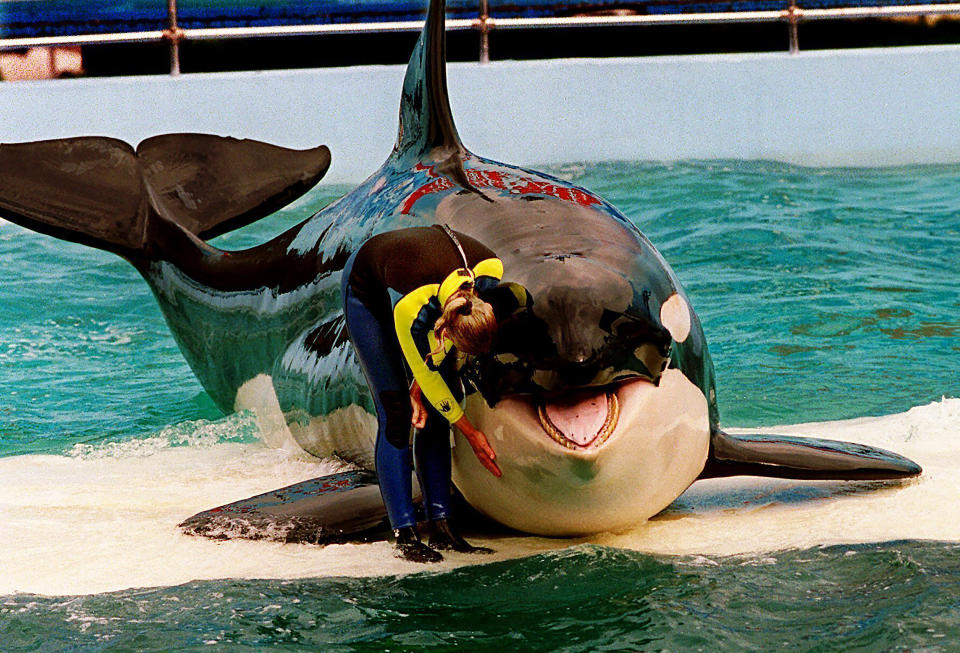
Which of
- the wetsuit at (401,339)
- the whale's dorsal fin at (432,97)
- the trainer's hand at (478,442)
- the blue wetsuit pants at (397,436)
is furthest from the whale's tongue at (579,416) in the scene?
the whale's dorsal fin at (432,97)

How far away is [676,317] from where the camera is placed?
4.52m

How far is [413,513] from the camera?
14.6ft

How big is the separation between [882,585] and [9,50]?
37.6 feet

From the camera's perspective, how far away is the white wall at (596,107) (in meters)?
12.5

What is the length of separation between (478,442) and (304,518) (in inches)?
31.7

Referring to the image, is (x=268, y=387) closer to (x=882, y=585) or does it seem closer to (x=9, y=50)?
(x=882, y=585)

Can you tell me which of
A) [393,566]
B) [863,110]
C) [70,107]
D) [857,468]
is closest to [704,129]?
[863,110]

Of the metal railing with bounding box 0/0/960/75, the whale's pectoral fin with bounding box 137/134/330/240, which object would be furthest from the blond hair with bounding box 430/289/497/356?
the metal railing with bounding box 0/0/960/75

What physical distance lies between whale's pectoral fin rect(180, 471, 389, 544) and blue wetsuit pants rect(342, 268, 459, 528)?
25 cm

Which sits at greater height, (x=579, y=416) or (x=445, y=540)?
(x=579, y=416)

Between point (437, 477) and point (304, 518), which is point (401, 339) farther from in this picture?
point (304, 518)

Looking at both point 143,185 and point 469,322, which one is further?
point 143,185

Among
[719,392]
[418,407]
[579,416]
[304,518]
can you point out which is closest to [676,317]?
[579,416]

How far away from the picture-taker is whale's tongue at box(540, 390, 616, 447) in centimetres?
409
